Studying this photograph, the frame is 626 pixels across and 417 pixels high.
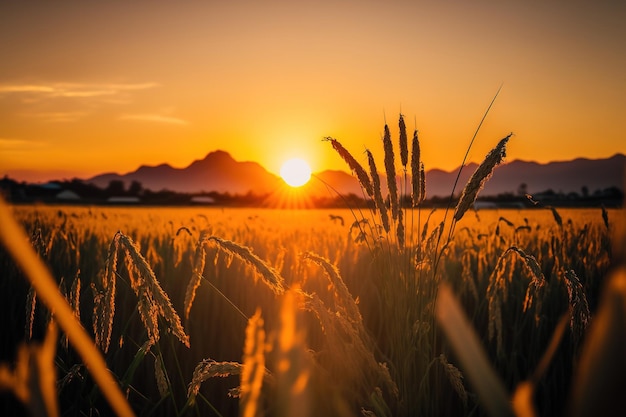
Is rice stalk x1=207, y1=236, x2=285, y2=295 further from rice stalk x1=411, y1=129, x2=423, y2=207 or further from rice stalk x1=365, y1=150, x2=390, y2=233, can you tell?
rice stalk x1=411, y1=129, x2=423, y2=207

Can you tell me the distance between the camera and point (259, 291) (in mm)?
3785

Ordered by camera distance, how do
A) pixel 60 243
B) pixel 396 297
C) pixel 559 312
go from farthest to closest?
pixel 60 243, pixel 559 312, pixel 396 297

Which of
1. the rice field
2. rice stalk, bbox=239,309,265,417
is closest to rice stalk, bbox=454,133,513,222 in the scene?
the rice field

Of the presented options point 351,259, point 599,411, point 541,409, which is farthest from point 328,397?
point 351,259

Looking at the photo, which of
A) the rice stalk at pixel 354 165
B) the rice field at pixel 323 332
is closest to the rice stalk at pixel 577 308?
the rice field at pixel 323 332

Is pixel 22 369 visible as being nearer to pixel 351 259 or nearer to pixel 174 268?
pixel 174 268

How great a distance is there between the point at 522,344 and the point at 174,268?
229 centimetres

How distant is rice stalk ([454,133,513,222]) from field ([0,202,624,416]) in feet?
0.58

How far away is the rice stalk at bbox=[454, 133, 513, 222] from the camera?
155cm

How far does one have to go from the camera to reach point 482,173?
156 centimetres

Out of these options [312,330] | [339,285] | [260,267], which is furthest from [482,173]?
[312,330]

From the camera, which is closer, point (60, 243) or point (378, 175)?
point (378, 175)

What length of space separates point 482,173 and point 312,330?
1.79 m

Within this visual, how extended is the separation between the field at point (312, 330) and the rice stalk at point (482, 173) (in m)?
0.18
